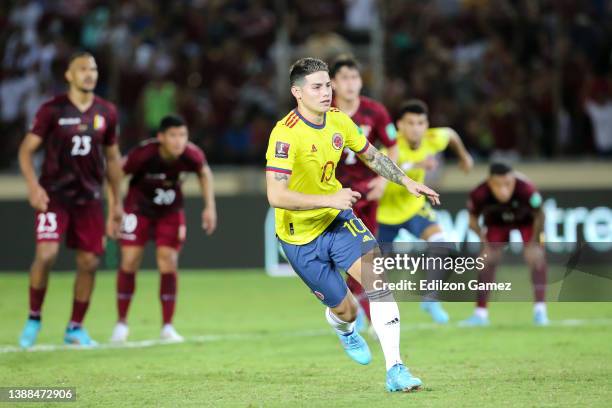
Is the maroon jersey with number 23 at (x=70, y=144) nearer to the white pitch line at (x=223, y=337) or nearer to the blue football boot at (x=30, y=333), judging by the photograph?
the blue football boot at (x=30, y=333)

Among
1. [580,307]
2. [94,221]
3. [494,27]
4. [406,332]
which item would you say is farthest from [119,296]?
[494,27]

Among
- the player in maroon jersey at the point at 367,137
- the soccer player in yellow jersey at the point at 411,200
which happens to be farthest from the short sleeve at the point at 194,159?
the soccer player in yellow jersey at the point at 411,200

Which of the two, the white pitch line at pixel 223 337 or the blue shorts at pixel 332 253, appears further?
the white pitch line at pixel 223 337

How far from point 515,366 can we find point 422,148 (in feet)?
13.5

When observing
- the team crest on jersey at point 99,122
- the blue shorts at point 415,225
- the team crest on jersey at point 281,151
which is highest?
the team crest on jersey at point 99,122

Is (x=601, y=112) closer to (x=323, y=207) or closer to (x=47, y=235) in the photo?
(x=47, y=235)

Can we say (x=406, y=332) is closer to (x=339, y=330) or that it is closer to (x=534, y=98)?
(x=339, y=330)

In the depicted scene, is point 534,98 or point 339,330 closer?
point 339,330

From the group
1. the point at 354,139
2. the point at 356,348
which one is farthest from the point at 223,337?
the point at 354,139

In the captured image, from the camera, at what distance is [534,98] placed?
17.9m

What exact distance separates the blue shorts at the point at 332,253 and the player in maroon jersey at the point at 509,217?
4.19 meters

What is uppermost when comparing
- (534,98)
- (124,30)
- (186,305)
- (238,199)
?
(124,30)

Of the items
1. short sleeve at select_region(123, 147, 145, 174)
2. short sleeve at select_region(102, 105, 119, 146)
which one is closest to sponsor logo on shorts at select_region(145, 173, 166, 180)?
short sleeve at select_region(123, 147, 145, 174)

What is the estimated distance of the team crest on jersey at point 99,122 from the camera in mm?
10578
